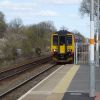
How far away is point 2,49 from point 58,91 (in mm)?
32834

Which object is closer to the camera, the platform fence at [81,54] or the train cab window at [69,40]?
the platform fence at [81,54]

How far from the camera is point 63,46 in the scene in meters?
37.7

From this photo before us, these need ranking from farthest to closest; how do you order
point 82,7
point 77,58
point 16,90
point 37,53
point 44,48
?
→ point 44,48 → point 82,7 → point 37,53 → point 77,58 → point 16,90

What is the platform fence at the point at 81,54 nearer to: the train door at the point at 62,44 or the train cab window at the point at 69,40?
the train cab window at the point at 69,40

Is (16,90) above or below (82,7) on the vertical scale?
below

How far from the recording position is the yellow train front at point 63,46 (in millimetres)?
37344

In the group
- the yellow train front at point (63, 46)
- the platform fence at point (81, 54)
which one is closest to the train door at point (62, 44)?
the yellow train front at point (63, 46)

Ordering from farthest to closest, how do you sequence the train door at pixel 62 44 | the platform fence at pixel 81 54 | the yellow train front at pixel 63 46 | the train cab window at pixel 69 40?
the train cab window at pixel 69 40 → the train door at pixel 62 44 → the yellow train front at pixel 63 46 → the platform fence at pixel 81 54

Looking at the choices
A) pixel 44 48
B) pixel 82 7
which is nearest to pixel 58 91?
pixel 82 7

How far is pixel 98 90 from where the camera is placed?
51.8 ft

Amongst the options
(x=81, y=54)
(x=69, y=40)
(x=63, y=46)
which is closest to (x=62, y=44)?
(x=63, y=46)

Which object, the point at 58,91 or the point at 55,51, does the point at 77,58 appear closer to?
the point at 55,51

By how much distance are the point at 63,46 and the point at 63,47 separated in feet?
0.29

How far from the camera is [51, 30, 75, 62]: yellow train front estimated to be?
123ft
